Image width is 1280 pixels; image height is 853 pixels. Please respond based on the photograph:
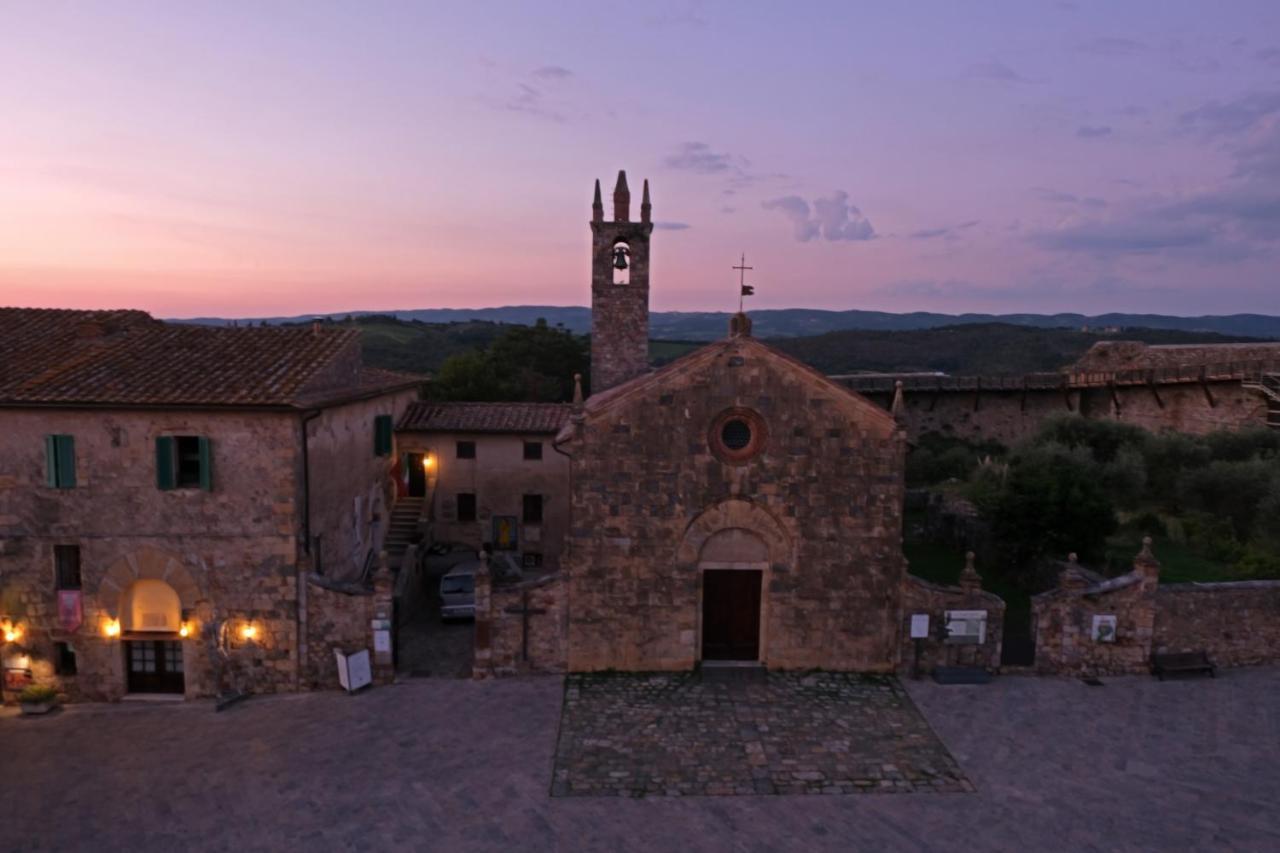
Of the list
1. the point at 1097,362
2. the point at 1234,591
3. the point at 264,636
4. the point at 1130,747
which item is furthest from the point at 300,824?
the point at 1097,362

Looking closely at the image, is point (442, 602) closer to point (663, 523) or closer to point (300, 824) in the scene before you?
point (663, 523)

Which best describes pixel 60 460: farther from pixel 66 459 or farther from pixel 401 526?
pixel 401 526

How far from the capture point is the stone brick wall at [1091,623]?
1678 cm

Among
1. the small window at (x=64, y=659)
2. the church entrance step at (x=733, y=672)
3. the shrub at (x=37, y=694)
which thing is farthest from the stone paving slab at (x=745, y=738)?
the shrub at (x=37, y=694)

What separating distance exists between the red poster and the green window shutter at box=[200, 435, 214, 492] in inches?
139

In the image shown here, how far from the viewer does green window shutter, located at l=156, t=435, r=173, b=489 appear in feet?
51.4

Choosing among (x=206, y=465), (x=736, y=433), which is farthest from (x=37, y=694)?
(x=736, y=433)

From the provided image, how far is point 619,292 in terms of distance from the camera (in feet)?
75.2

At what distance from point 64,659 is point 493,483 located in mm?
12065

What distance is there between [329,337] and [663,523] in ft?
31.1

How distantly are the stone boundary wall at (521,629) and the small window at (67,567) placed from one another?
27.2 feet

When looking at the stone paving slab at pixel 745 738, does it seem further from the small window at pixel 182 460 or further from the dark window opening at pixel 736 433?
the small window at pixel 182 460

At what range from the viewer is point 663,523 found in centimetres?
1688

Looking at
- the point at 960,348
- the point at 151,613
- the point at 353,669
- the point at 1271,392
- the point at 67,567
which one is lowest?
the point at 353,669
